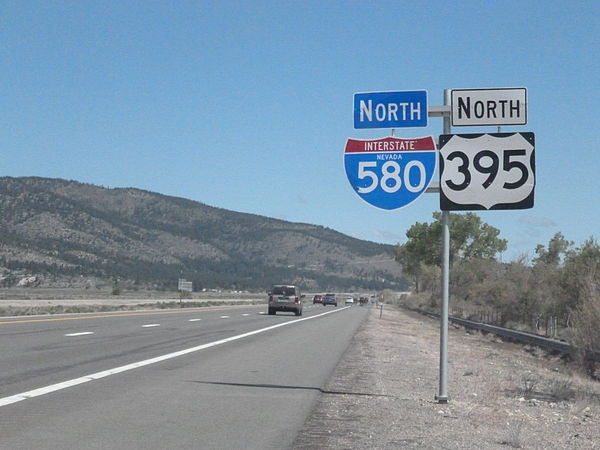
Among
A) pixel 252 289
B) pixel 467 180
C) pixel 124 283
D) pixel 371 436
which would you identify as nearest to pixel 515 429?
pixel 371 436

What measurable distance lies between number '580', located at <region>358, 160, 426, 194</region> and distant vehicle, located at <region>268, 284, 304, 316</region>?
128ft

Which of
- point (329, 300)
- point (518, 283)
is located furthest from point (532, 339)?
point (329, 300)

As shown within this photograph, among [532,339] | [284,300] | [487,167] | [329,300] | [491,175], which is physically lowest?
[532,339]

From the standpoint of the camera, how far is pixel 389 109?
11.9m

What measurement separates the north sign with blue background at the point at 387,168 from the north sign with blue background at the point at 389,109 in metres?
0.24

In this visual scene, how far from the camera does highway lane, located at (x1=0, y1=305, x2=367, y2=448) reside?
8.69m

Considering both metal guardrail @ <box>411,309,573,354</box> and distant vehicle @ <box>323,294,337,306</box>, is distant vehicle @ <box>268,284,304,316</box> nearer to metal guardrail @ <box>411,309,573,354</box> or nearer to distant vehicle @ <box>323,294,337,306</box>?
metal guardrail @ <box>411,309,573,354</box>

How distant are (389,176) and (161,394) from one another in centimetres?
447

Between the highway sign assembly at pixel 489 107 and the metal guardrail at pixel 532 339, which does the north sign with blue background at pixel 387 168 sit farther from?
the metal guardrail at pixel 532 339

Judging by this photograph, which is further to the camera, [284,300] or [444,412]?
[284,300]

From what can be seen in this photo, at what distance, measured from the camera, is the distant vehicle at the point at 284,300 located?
5059cm

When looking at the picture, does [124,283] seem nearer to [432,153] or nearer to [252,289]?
[252,289]

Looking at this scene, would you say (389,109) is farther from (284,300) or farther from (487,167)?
(284,300)

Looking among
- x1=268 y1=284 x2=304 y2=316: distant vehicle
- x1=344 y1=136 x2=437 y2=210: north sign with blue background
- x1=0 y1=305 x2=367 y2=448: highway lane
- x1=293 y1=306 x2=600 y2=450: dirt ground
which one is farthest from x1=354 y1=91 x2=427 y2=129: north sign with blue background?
x1=268 y1=284 x2=304 y2=316: distant vehicle
